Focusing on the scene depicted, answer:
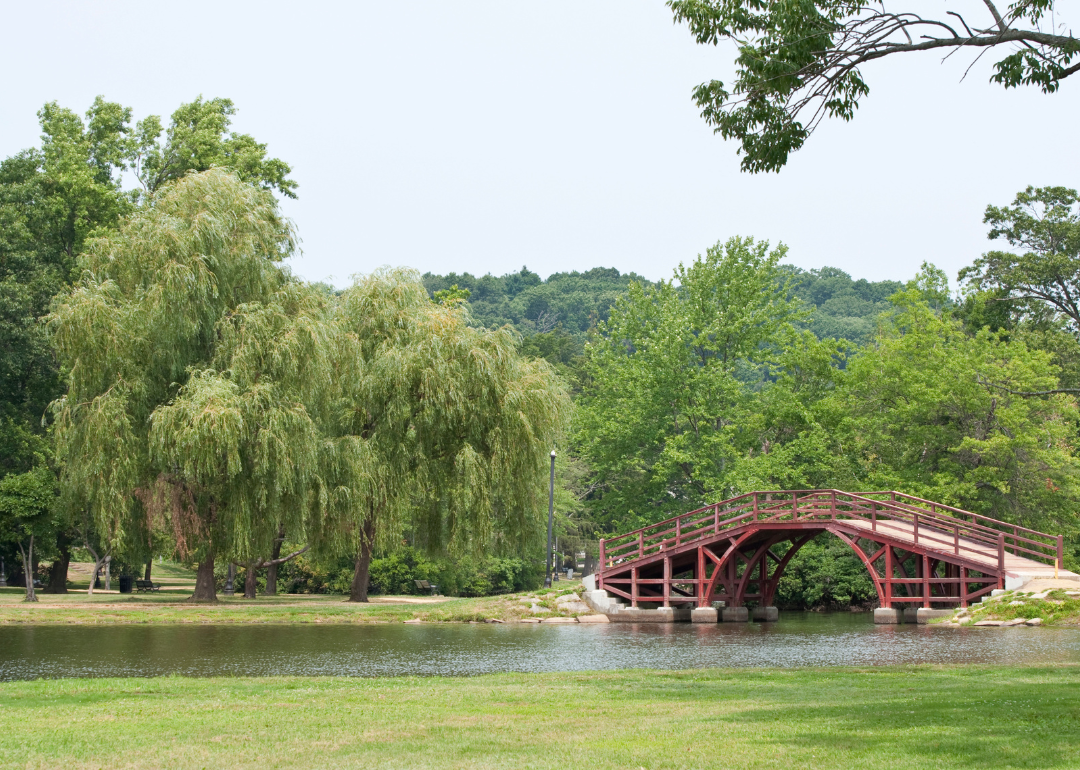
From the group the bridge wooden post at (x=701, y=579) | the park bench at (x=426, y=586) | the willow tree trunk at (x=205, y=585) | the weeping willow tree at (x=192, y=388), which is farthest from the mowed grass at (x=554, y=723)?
the park bench at (x=426, y=586)

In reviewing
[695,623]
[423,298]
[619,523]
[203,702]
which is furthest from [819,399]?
[203,702]

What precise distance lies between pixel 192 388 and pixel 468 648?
34.6 ft

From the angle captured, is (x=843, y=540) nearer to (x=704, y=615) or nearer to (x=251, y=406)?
(x=704, y=615)

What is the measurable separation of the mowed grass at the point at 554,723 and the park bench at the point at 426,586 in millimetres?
27852

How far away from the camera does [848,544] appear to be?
31703mm

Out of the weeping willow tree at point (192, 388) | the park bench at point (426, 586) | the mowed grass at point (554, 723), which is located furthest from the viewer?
the park bench at point (426, 586)

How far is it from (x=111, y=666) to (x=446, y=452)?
15.7 meters

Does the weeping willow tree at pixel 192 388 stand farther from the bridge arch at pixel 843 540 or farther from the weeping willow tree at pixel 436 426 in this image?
the bridge arch at pixel 843 540

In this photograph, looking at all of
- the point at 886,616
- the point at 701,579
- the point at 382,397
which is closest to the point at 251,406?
the point at 382,397

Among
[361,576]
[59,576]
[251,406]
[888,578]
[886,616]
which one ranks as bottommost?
[886,616]

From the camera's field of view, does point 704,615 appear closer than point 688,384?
Yes

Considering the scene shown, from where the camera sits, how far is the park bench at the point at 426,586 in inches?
1652

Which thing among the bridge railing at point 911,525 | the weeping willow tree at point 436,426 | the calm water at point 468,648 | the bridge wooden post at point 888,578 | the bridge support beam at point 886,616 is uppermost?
the weeping willow tree at point 436,426

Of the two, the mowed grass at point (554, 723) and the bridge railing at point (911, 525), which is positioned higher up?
the bridge railing at point (911, 525)
